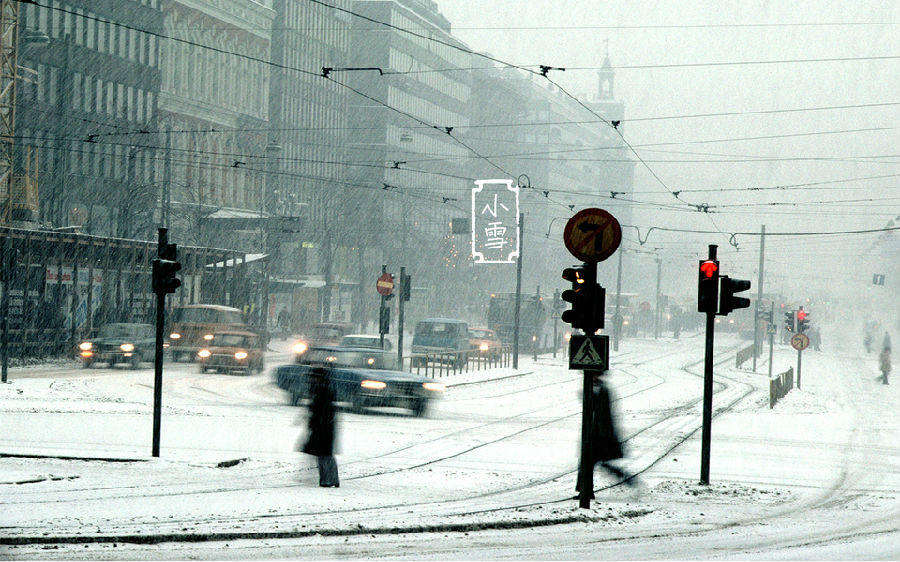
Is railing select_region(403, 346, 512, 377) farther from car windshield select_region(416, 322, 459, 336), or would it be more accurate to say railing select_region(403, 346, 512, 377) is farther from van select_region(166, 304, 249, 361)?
van select_region(166, 304, 249, 361)

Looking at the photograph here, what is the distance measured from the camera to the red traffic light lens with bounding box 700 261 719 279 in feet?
49.1

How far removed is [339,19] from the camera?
105312 mm

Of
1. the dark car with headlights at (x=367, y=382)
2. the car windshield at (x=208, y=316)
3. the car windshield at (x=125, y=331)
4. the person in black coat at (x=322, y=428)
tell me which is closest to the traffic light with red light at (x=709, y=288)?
the person in black coat at (x=322, y=428)

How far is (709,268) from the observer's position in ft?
49.2

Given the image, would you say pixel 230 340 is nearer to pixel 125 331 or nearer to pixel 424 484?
pixel 125 331

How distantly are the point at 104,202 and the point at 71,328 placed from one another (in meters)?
32.4

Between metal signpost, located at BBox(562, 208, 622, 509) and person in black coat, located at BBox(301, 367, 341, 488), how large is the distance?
2.62 m

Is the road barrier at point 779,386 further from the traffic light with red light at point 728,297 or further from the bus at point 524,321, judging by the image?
the bus at point 524,321

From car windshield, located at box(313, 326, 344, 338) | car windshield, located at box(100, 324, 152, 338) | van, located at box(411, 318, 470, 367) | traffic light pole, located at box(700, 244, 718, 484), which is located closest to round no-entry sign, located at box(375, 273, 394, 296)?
car windshield, located at box(100, 324, 152, 338)

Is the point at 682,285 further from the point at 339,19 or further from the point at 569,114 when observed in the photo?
the point at 339,19

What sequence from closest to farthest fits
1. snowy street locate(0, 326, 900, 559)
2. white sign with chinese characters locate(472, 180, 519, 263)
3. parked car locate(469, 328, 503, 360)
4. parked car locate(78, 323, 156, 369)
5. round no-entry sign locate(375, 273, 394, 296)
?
snowy street locate(0, 326, 900, 559)
round no-entry sign locate(375, 273, 394, 296)
parked car locate(78, 323, 156, 369)
parked car locate(469, 328, 503, 360)
white sign with chinese characters locate(472, 180, 519, 263)

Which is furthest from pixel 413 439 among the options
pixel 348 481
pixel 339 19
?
pixel 339 19

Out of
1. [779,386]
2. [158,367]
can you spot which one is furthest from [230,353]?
[158,367]

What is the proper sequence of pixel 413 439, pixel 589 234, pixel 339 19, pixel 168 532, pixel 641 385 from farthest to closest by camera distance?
pixel 339 19 < pixel 641 385 < pixel 413 439 < pixel 589 234 < pixel 168 532
